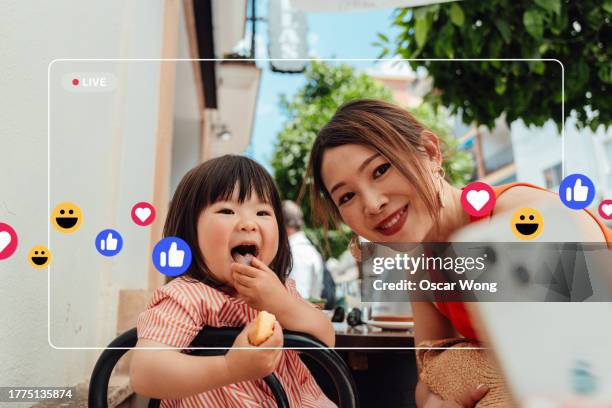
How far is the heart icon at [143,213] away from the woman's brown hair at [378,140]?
224 mm

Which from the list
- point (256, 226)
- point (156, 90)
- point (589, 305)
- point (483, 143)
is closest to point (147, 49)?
point (156, 90)

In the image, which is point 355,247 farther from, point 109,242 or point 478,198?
point 109,242

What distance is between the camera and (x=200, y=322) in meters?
0.54

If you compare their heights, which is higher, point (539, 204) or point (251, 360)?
point (539, 204)

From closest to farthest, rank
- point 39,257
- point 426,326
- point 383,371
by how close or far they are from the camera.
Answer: point 39,257 → point 426,326 → point 383,371

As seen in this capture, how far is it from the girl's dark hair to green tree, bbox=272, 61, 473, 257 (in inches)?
4.4

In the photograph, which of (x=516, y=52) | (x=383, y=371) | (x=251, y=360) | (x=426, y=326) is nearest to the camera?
(x=251, y=360)

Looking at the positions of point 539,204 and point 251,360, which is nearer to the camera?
point 251,360

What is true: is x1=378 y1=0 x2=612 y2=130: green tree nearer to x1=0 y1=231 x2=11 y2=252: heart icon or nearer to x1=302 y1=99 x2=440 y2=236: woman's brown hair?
x1=302 y1=99 x2=440 y2=236: woman's brown hair

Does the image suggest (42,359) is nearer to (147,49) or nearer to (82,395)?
(82,395)

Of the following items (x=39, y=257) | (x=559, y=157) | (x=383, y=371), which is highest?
(x=559, y=157)

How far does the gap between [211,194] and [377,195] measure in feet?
0.72

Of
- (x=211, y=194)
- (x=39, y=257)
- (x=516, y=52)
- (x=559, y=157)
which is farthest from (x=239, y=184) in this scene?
(x=516, y=52)

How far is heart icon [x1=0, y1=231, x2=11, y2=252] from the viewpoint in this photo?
55 centimetres
